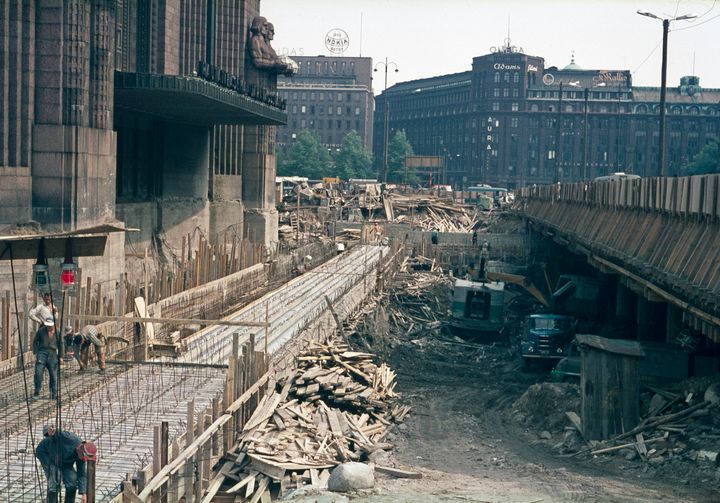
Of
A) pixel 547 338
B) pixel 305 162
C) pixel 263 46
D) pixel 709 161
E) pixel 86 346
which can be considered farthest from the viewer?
pixel 305 162

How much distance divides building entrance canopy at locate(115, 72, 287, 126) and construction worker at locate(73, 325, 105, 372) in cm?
1352

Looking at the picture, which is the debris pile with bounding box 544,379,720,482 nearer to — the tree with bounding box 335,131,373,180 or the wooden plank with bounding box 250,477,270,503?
the wooden plank with bounding box 250,477,270,503

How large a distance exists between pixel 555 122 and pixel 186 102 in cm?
12666

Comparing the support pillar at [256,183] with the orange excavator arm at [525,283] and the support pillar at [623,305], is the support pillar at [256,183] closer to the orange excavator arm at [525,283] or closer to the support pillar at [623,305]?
the orange excavator arm at [525,283]

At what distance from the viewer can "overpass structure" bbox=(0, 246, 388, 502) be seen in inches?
625

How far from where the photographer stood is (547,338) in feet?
116

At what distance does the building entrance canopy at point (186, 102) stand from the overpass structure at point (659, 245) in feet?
47.5

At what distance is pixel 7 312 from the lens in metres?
23.1

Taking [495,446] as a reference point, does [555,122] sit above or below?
above

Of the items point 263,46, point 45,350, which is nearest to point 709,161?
point 263,46

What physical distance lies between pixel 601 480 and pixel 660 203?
10.5 meters

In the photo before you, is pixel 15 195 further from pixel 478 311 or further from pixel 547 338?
pixel 478 311

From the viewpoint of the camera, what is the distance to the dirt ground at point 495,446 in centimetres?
1978

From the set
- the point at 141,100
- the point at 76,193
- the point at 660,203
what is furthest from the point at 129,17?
the point at 660,203
